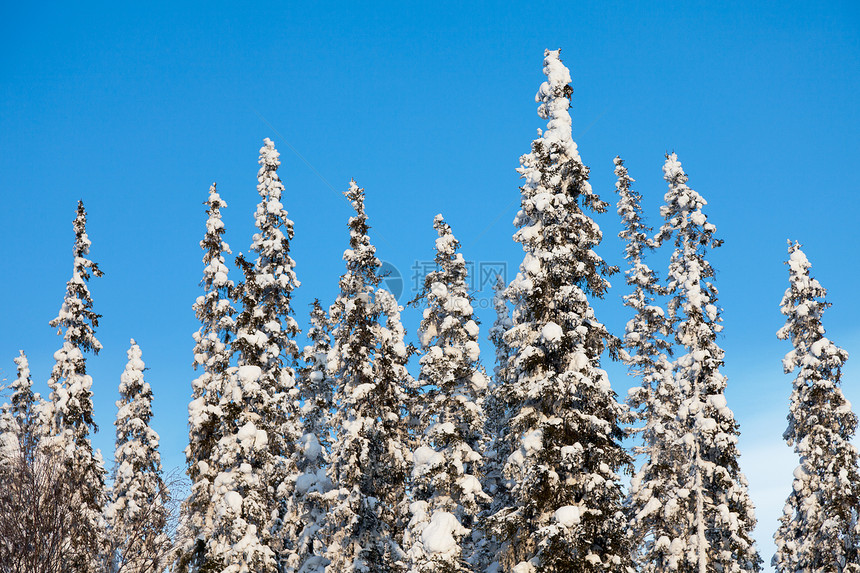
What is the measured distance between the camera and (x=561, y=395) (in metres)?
20.6

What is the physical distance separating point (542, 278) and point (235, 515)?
15.2 metres

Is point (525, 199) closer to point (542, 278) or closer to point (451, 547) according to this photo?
point (542, 278)

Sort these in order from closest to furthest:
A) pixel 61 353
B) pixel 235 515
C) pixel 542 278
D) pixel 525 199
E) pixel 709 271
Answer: pixel 542 278, pixel 525 199, pixel 235 515, pixel 709 271, pixel 61 353

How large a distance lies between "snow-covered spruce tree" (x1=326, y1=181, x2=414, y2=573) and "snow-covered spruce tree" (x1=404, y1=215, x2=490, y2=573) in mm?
1554

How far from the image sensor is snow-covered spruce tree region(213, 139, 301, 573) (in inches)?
1093

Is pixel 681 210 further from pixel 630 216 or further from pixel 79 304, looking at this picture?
pixel 79 304

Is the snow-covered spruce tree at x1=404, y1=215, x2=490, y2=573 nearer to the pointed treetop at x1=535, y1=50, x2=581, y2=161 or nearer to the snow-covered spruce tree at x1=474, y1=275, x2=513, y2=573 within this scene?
the snow-covered spruce tree at x1=474, y1=275, x2=513, y2=573

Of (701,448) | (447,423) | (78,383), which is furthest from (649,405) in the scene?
(78,383)

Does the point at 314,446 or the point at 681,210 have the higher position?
the point at 681,210

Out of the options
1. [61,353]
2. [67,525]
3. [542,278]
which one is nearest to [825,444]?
[542,278]

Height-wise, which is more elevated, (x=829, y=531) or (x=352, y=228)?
(x=352, y=228)

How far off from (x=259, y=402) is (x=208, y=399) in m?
4.87

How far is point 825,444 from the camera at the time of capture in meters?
31.6

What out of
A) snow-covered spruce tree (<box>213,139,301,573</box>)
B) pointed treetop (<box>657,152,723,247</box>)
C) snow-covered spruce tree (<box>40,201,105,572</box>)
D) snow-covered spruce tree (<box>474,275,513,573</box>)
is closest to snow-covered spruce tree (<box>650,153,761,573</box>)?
pointed treetop (<box>657,152,723,247</box>)
